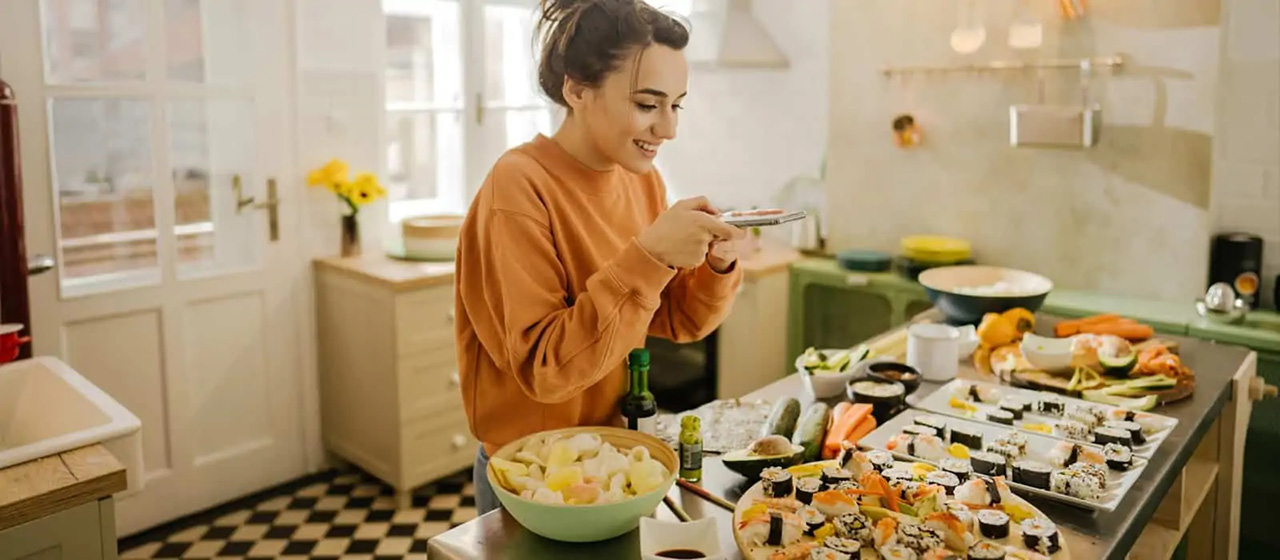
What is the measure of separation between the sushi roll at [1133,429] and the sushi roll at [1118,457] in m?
0.08

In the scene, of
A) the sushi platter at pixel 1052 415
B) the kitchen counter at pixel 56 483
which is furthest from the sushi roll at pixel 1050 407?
the kitchen counter at pixel 56 483

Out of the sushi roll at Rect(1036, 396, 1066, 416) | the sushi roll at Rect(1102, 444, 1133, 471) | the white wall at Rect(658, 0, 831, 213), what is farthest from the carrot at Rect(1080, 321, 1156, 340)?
the white wall at Rect(658, 0, 831, 213)

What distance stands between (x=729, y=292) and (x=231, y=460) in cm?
260

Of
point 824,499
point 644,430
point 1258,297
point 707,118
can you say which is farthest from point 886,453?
point 707,118

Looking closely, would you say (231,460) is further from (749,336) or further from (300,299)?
(749,336)

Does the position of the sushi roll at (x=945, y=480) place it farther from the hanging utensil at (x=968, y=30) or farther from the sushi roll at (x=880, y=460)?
the hanging utensil at (x=968, y=30)

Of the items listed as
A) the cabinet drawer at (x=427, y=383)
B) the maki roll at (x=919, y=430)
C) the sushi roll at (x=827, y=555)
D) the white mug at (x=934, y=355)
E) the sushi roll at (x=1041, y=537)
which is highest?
the white mug at (x=934, y=355)

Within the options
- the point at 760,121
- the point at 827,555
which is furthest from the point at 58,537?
the point at 760,121

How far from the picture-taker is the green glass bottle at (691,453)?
1.67 meters

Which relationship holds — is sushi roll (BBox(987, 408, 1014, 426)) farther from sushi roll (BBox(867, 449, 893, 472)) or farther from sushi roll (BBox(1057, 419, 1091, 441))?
sushi roll (BBox(867, 449, 893, 472))

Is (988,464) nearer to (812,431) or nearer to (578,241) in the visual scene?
(812,431)

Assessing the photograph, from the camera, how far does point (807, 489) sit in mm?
1496

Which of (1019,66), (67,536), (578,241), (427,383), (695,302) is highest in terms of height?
(1019,66)

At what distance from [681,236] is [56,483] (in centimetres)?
122
